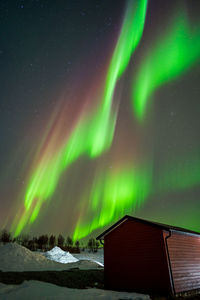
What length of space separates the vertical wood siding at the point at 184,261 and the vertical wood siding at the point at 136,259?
784 millimetres

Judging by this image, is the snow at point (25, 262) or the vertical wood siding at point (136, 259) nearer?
the vertical wood siding at point (136, 259)

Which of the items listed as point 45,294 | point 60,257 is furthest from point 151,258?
point 60,257

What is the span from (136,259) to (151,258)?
4.26 ft

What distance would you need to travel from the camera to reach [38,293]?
12.6m

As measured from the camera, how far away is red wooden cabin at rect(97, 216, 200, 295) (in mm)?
12609

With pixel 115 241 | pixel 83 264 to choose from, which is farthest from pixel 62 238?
pixel 115 241

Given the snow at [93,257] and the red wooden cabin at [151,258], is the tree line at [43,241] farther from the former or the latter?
the red wooden cabin at [151,258]

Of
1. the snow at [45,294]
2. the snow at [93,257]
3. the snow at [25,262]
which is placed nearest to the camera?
the snow at [45,294]

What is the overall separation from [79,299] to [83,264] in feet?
86.0

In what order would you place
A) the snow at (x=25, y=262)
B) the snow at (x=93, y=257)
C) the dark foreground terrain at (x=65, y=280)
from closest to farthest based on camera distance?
1. the dark foreground terrain at (x=65, y=280)
2. the snow at (x=25, y=262)
3. the snow at (x=93, y=257)

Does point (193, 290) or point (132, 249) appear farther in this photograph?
point (132, 249)

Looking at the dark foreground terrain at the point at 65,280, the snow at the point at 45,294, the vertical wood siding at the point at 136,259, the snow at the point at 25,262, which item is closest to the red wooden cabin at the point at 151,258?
the vertical wood siding at the point at 136,259

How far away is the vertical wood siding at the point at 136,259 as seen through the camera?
12.7 metres

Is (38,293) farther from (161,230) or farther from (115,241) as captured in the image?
(161,230)
